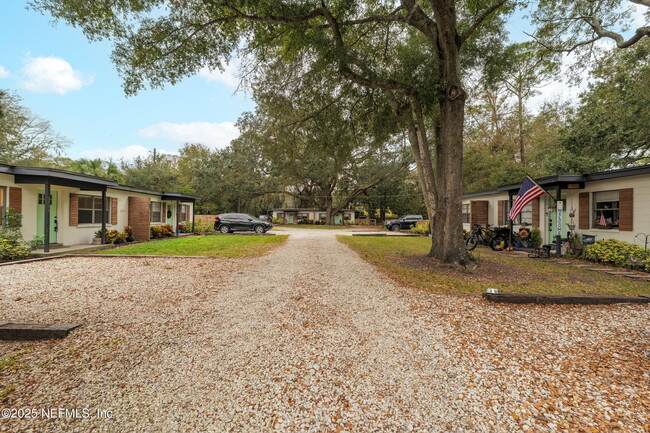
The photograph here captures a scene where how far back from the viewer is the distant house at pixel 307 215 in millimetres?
42094

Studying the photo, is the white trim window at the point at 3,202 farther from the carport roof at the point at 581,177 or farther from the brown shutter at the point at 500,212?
the brown shutter at the point at 500,212

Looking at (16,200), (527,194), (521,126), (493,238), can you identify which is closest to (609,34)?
(527,194)

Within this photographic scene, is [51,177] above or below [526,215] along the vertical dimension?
above

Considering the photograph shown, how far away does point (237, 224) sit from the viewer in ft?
66.6

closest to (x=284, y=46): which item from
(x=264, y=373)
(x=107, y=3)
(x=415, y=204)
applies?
(x=107, y=3)

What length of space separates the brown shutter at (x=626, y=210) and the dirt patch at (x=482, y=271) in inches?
152

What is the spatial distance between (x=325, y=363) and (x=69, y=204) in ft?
43.7

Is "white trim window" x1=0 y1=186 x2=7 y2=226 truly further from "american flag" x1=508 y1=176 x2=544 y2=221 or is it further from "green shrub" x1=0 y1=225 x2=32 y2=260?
"american flag" x1=508 y1=176 x2=544 y2=221

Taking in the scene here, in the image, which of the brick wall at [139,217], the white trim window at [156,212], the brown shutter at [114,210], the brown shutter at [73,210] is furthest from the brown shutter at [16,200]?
the white trim window at [156,212]

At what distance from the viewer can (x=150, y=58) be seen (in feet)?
24.1

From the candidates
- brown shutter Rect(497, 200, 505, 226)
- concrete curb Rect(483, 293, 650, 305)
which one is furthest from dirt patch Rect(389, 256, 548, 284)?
brown shutter Rect(497, 200, 505, 226)

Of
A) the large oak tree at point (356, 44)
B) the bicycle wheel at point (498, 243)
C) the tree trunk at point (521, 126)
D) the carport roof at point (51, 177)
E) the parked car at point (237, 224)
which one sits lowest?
the bicycle wheel at point (498, 243)

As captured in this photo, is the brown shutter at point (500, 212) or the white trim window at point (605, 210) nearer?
the white trim window at point (605, 210)

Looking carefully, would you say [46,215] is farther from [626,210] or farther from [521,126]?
[521,126]
